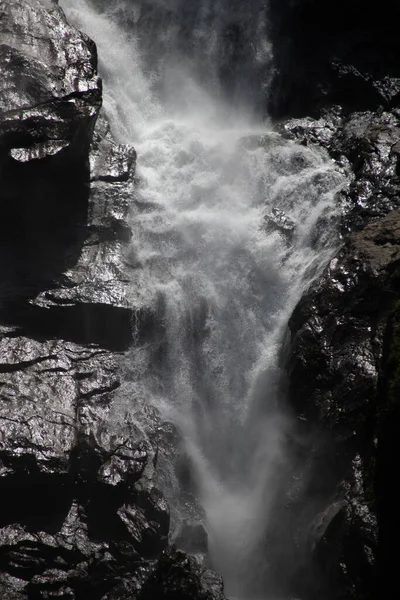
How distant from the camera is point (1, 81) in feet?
38.3

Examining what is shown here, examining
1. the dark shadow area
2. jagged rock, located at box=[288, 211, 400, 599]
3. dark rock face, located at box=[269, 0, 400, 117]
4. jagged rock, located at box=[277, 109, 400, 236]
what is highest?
dark rock face, located at box=[269, 0, 400, 117]

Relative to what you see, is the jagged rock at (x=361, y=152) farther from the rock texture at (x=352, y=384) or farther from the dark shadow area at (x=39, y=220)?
the dark shadow area at (x=39, y=220)

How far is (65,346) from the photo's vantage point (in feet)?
37.5

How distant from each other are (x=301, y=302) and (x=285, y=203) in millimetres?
3700

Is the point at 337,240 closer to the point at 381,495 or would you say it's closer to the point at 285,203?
the point at 285,203

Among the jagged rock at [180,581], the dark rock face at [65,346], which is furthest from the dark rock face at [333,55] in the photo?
the jagged rock at [180,581]

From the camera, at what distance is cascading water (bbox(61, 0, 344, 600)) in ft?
36.0

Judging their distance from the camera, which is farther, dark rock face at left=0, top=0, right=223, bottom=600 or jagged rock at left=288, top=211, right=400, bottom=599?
dark rock face at left=0, top=0, right=223, bottom=600

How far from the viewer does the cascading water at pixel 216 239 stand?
36.0 feet

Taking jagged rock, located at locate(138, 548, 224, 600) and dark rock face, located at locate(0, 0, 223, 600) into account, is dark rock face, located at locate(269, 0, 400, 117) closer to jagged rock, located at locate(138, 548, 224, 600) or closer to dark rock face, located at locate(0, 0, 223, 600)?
dark rock face, located at locate(0, 0, 223, 600)

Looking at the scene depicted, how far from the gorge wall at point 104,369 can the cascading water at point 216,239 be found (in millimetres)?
607

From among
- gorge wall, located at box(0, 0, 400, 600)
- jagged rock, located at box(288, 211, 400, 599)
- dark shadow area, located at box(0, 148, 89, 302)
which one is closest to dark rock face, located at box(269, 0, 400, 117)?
gorge wall, located at box(0, 0, 400, 600)

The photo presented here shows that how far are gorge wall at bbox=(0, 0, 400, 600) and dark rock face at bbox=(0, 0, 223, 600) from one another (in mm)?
28

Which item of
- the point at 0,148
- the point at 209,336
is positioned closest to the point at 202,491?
the point at 209,336
